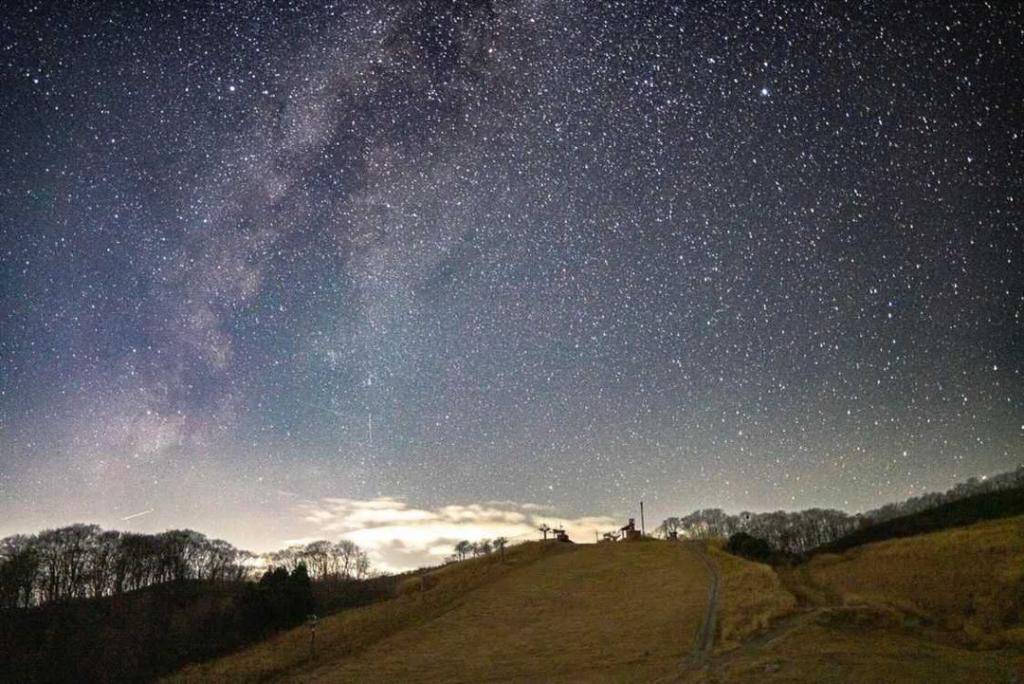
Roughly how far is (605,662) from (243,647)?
23.5 m

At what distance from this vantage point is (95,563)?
2896 inches

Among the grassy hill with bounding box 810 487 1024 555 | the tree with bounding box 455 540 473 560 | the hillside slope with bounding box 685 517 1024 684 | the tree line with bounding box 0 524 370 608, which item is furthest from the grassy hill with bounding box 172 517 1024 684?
the tree with bounding box 455 540 473 560

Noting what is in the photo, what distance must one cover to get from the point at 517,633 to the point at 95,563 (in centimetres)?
7116

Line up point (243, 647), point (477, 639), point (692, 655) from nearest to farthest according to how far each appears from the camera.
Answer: point (692, 655) → point (477, 639) → point (243, 647)

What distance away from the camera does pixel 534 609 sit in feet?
96.9

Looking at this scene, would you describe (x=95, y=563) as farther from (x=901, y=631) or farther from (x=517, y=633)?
(x=901, y=631)

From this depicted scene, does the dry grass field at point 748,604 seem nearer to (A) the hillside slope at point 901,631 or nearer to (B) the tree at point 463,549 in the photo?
(A) the hillside slope at point 901,631

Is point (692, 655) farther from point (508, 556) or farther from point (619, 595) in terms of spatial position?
point (508, 556)

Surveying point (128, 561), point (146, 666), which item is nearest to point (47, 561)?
point (128, 561)

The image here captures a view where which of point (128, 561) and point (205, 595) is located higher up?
point (128, 561)

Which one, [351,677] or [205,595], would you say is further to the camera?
[205,595]

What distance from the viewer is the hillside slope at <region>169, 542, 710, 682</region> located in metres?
19.4

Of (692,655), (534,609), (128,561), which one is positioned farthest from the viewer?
(128,561)

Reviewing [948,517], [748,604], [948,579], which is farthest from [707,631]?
[948,517]
